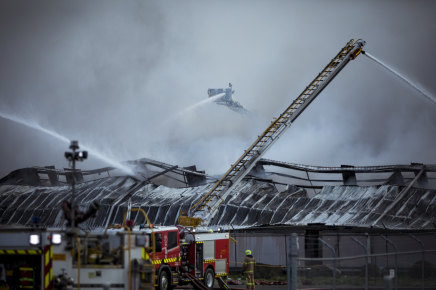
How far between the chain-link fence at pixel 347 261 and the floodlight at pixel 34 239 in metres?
9.47

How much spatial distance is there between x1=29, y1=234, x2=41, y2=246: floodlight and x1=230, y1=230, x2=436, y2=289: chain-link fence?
Result: 31.1ft

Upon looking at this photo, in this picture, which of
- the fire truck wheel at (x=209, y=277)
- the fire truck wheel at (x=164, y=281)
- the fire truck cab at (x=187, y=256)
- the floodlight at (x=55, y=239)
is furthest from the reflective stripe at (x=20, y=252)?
the fire truck wheel at (x=209, y=277)

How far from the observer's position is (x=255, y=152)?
1597 inches

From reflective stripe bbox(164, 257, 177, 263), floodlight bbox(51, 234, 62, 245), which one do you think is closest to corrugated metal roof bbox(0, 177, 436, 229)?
reflective stripe bbox(164, 257, 177, 263)

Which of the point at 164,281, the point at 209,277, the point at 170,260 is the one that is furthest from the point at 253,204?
the point at 164,281

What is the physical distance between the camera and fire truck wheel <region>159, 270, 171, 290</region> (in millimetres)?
21839

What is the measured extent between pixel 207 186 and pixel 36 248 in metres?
31.2

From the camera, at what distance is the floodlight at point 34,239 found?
47.2 ft

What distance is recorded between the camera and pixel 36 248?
14477mm

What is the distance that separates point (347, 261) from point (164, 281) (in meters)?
15.3

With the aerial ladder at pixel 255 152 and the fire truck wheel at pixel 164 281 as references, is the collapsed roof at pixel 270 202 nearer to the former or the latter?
the aerial ladder at pixel 255 152

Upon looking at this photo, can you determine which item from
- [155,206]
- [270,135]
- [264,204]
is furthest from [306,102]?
[155,206]

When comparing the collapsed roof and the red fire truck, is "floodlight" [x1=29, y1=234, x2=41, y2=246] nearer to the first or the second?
the red fire truck

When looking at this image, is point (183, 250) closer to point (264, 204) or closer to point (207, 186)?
point (264, 204)
